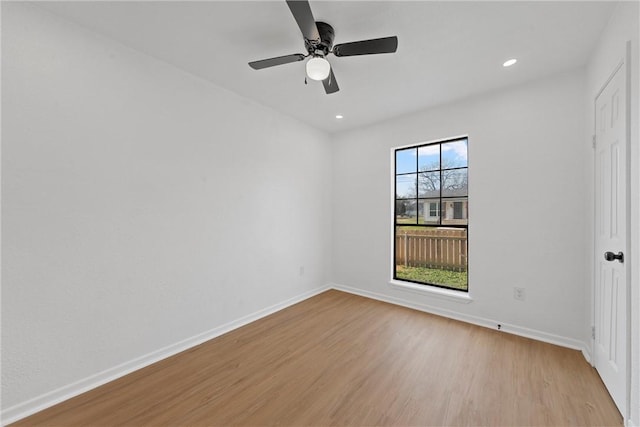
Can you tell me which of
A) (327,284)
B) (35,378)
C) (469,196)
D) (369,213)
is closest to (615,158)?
(469,196)

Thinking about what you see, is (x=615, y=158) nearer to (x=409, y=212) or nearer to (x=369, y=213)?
(x=409, y=212)

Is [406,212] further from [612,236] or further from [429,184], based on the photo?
[612,236]

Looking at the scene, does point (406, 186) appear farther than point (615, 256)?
Yes

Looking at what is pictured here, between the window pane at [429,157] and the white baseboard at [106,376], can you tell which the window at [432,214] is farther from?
the white baseboard at [106,376]

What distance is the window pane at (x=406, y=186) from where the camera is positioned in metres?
3.62

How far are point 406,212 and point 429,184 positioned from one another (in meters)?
0.52

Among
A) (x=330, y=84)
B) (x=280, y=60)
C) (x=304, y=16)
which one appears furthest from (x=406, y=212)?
(x=304, y=16)

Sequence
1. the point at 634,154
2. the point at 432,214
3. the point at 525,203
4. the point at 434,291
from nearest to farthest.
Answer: the point at 634,154
the point at 525,203
the point at 434,291
the point at 432,214

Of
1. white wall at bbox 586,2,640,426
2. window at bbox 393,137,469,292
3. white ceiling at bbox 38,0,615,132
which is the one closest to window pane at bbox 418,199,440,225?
window at bbox 393,137,469,292

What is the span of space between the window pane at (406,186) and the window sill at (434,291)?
4.19 feet

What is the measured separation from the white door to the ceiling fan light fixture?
1868mm

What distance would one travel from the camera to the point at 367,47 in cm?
171

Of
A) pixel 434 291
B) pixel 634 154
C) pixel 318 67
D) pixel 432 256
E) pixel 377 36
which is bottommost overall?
pixel 434 291

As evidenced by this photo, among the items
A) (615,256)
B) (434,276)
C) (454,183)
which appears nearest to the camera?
(615,256)
